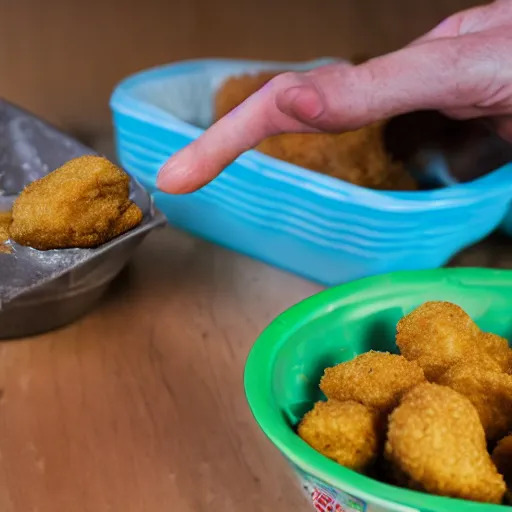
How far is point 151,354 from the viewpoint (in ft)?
1.78

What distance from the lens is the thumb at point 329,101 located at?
490 millimetres

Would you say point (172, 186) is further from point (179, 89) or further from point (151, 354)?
point (179, 89)

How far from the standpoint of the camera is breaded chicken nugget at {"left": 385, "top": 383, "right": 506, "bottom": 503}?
1.06 feet

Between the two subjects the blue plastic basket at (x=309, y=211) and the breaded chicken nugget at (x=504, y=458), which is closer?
the breaded chicken nugget at (x=504, y=458)

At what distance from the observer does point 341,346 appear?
0.45 m

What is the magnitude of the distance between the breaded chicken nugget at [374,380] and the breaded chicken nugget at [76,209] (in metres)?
0.20

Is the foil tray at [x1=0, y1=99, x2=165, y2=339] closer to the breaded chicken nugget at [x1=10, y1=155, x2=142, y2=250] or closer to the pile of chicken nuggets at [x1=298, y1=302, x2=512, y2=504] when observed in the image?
the breaded chicken nugget at [x1=10, y1=155, x2=142, y2=250]

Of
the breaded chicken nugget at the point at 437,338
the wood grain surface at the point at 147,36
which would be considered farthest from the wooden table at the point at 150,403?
the wood grain surface at the point at 147,36

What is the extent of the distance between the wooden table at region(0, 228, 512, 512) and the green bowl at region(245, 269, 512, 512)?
7cm

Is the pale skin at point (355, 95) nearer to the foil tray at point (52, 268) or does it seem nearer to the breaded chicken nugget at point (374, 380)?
the foil tray at point (52, 268)

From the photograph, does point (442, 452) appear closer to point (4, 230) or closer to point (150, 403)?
point (150, 403)

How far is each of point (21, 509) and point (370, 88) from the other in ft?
1.15

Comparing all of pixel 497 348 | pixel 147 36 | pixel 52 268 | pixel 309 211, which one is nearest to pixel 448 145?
pixel 309 211

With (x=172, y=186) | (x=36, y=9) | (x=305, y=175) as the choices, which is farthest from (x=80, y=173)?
(x=36, y=9)
